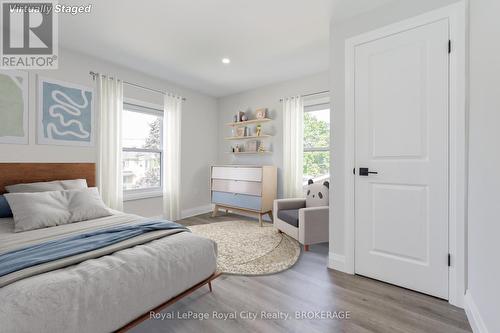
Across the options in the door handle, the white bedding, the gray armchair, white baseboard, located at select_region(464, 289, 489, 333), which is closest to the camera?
the white bedding

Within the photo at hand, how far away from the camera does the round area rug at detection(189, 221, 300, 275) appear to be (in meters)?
2.32

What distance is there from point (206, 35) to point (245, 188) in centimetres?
236

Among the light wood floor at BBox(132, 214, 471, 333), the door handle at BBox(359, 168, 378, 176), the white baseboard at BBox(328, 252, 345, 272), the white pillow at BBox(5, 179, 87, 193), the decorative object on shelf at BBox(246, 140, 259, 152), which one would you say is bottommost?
the light wood floor at BBox(132, 214, 471, 333)

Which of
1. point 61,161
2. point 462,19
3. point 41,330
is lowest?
point 41,330

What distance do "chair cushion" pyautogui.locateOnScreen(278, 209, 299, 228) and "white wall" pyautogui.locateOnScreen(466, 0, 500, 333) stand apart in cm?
161

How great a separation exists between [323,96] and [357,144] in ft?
5.87

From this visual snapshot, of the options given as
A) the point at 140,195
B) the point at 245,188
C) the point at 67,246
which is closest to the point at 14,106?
the point at 140,195

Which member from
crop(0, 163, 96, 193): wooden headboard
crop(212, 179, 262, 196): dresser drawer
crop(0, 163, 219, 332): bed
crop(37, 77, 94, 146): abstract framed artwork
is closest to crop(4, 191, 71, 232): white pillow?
crop(0, 163, 219, 332): bed

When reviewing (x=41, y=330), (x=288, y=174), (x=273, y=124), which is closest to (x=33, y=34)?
(x=41, y=330)

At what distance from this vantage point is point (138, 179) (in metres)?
3.89

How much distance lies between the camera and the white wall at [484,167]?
121cm

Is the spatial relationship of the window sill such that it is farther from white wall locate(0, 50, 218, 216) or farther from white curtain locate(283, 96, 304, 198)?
white curtain locate(283, 96, 304, 198)

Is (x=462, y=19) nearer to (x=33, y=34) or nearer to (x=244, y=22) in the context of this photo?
(x=244, y=22)

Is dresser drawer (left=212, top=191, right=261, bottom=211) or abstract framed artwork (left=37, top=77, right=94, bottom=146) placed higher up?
abstract framed artwork (left=37, top=77, right=94, bottom=146)
